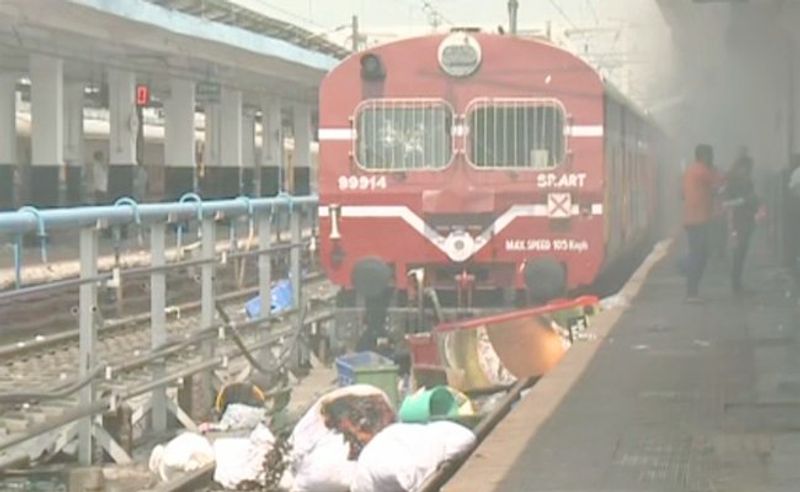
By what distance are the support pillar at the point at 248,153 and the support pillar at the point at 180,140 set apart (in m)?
4.58

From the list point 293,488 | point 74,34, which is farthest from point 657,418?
point 74,34

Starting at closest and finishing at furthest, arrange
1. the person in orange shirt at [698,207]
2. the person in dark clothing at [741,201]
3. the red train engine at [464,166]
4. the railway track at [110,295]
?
1. the railway track at [110,295]
2. the red train engine at [464,166]
3. the person in orange shirt at [698,207]
4. the person in dark clothing at [741,201]

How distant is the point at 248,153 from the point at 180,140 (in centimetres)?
1233

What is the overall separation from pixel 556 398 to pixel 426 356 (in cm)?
325

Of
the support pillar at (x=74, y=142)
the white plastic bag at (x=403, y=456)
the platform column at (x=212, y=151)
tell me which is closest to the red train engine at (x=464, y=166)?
the white plastic bag at (x=403, y=456)

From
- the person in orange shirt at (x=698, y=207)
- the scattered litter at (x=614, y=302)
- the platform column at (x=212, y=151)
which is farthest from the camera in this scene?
the platform column at (x=212, y=151)

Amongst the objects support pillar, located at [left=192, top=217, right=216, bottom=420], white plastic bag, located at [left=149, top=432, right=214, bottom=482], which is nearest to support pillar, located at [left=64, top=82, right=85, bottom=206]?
support pillar, located at [left=192, top=217, right=216, bottom=420]

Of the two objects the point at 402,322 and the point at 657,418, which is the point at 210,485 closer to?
the point at 657,418

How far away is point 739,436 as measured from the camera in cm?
814

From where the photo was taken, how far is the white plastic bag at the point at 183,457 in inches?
352

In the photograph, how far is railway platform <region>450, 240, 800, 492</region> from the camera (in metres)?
7.04

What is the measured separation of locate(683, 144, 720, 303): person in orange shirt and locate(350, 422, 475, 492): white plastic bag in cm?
838

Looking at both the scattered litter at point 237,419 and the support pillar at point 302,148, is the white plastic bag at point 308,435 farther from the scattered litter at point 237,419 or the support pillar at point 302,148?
the support pillar at point 302,148

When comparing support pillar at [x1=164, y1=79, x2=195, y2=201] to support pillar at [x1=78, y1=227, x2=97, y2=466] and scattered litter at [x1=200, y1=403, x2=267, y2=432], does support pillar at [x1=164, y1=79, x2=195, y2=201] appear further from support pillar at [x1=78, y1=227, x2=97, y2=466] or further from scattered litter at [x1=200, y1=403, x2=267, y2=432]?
support pillar at [x1=78, y1=227, x2=97, y2=466]
